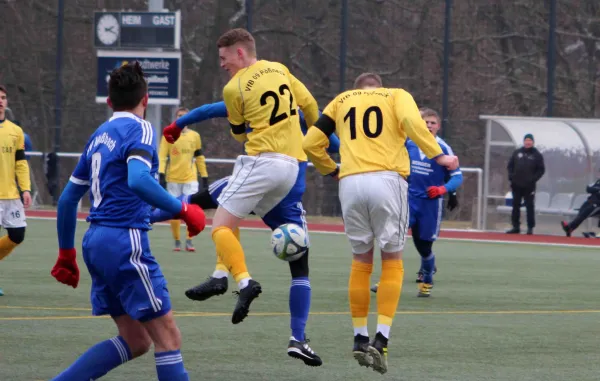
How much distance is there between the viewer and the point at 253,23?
34.2 meters

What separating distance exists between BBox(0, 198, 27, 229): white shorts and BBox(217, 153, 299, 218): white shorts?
167 inches

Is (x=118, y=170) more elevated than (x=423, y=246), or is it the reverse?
(x=118, y=170)

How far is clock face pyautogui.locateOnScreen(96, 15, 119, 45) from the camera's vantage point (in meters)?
26.8

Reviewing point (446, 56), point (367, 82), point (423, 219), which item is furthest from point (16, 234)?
point (446, 56)

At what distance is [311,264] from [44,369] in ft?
28.9

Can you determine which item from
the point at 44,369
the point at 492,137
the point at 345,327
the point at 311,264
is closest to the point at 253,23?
the point at 492,137

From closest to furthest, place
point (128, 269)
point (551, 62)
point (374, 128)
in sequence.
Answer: point (128, 269) → point (374, 128) → point (551, 62)

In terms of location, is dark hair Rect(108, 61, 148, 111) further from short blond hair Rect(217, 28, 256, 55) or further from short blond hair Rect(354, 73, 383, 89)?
short blond hair Rect(354, 73, 383, 89)

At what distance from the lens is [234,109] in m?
8.47

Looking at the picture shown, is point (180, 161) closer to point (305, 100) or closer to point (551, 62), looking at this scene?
point (305, 100)

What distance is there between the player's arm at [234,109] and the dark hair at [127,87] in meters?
2.34

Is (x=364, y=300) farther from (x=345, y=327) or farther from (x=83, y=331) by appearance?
(x=83, y=331)

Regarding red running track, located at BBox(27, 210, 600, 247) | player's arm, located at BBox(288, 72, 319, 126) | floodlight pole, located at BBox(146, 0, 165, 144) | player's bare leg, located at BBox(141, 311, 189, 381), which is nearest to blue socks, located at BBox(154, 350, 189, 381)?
player's bare leg, located at BBox(141, 311, 189, 381)

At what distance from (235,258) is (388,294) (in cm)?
103
